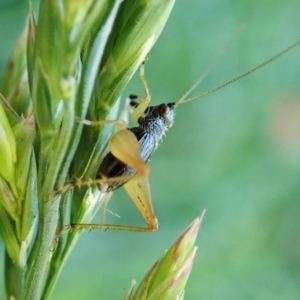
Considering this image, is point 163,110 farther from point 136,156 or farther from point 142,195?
point 136,156

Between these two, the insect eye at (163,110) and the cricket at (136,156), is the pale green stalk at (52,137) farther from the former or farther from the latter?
the insect eye at (163,110)

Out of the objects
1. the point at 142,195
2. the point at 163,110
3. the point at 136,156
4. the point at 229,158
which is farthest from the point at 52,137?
the point at 229,158

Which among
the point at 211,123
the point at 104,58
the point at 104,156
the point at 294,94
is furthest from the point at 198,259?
the point at 104,58

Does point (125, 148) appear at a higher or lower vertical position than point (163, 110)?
lower

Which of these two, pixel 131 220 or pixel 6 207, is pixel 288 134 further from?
pixel 6 207

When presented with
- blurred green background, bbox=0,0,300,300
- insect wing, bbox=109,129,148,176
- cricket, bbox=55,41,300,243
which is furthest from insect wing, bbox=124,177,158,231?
blurred green background, bbox=0,0,300,300

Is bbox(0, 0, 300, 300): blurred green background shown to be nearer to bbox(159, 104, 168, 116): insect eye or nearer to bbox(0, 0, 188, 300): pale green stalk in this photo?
bbox(159, 104, 168, 116): insect eye

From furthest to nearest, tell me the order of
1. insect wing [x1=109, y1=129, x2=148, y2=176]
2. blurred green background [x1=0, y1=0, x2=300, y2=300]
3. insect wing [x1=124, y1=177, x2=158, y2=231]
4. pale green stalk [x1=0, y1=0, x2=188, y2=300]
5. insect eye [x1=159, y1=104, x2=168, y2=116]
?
1. blurred green background [x1=0, y1=0, x2=300, y2=300]
2. insect eye [x1=159, y1=104, x2=168, y2=116]
3. insect wing [x1=124, y1=177, x2=158, y2=231]
4. insect wing [x1=109, y1=129, x2=148, y2=176]
5. pale green stalk [x1=0, y1=0, x2=188, y2=300]

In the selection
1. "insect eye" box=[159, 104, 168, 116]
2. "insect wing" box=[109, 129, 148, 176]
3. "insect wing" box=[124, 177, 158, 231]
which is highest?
"insect eye" box=[159, 104, 168, 116]

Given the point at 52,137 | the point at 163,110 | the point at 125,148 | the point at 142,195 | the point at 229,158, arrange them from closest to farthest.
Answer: the point at 52,137 → the point at 125,148 → the point at 142,195 → the point at 163,110 → the point at 229,158
